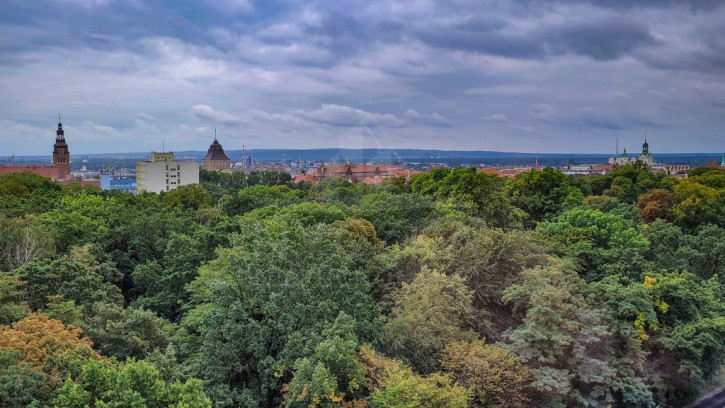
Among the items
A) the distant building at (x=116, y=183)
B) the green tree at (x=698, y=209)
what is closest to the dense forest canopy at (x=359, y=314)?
the green tree at (x=698, y=209)

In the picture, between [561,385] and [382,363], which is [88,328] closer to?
[382,363]

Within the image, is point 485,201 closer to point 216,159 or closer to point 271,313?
point 271,313

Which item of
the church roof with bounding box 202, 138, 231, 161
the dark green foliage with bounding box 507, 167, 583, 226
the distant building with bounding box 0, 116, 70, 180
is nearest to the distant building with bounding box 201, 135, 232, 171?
the church roof with bounding box 202, 138, 231, 161

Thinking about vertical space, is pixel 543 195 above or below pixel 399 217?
above

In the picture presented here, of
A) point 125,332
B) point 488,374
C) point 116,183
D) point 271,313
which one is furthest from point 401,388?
point 116,183

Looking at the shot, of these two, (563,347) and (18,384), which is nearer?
(18,384)

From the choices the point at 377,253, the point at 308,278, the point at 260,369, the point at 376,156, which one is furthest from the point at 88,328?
the point at 376,156
